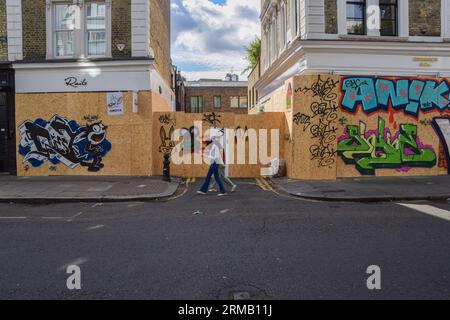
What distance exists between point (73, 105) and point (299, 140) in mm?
8640

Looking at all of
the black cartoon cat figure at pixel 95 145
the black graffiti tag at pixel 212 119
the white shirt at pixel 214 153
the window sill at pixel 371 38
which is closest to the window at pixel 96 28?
the black cartoon cat figure at pixel 95 145

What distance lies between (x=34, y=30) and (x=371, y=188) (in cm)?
1350

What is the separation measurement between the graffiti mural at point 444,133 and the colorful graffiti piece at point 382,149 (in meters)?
0.56

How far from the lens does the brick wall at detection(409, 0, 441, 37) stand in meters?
14.6

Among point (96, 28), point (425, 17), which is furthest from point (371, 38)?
point (96, 28)

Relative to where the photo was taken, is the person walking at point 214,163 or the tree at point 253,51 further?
the tree at point 253,51

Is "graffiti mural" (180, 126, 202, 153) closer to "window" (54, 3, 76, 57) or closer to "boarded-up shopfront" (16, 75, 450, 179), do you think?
"boarded-up shopfront" (16, 75, 450, 179)

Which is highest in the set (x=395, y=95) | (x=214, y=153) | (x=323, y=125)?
(x=395, y=95)

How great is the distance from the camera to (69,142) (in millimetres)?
15398

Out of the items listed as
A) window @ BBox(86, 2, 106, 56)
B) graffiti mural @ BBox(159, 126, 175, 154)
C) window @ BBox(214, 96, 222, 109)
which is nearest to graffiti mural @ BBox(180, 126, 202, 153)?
graffiti mural @ BBox(159, 126, 175, 154)

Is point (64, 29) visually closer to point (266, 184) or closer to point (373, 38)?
point (266, 184)

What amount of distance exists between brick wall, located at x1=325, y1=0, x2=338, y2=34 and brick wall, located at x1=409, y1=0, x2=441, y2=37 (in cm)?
287

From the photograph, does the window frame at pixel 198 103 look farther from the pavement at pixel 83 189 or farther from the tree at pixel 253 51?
the pavement at pixel 83 189

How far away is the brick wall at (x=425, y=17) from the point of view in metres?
14.6
